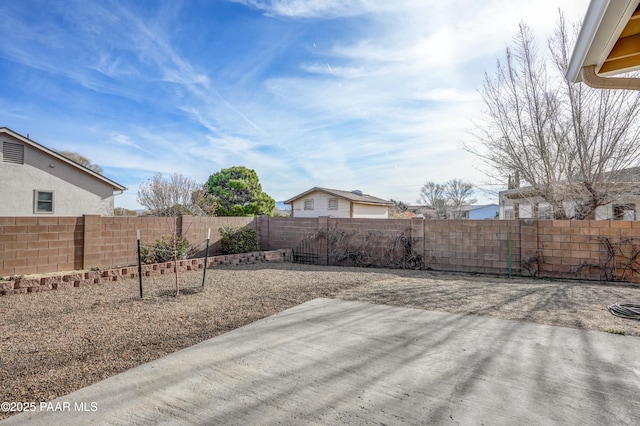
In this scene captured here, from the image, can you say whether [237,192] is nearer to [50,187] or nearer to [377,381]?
[50,187]

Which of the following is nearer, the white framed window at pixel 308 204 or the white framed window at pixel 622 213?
the white framed window at pixel 622 213

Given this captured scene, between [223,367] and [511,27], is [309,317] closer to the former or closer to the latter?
[223,367]

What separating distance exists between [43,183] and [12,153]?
1.41 meters

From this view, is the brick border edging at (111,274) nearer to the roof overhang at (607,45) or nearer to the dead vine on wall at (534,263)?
the dead vine on wall at (534,263)

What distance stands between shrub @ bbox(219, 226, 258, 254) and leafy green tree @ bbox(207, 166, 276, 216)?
34.3 ft

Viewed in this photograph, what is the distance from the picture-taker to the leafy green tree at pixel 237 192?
21094 millimetres

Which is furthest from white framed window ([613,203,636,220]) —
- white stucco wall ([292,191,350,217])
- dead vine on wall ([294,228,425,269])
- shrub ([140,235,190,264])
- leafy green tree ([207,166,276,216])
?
leafy green tree ([207,166,276,216])

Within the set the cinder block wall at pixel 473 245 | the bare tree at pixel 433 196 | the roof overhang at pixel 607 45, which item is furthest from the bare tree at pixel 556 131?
the bare tree at pixel 433 196

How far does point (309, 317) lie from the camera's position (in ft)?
14.7

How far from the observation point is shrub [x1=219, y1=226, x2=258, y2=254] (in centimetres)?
1022

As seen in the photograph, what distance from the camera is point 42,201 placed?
1295 cm

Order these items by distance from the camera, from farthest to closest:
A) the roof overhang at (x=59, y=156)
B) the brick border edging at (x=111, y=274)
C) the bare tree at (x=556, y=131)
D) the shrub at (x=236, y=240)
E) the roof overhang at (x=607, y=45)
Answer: the roof overhang at (x=59, y=156) < the shrub at (x=236, y=240) < the bare tree at (x=556, y=131) < the brick border edging at (x=111, y=274) < the roof overhang at (x=607, y=45)

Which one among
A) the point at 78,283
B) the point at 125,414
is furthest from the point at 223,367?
the point at 78,283

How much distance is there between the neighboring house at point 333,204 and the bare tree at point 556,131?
37.5ft
